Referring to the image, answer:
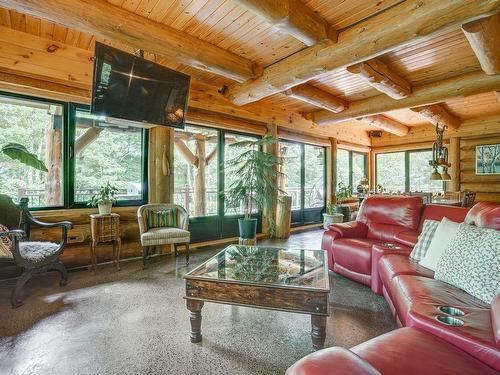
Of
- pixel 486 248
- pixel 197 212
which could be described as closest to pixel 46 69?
pixel 197 212

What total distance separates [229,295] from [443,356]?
115 centimetres

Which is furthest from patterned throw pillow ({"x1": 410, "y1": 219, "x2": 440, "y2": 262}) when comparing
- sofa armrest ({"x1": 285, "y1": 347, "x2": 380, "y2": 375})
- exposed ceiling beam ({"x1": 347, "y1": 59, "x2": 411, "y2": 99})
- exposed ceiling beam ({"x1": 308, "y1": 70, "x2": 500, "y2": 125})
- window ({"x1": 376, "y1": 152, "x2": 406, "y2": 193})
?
window ({"x1": 376, "y1": 152, "x2": 406, "y2": 193})

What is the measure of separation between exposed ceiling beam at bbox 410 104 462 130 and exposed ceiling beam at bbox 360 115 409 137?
93 cm

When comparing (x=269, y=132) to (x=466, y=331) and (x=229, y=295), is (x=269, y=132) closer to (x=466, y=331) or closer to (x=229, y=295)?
(x=229, y=295)

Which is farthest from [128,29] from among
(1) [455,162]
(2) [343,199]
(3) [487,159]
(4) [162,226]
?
(3) [487,159]

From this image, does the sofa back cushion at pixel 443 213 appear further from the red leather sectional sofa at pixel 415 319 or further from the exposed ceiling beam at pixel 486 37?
the exposed ceiling beam at pixel 486 37

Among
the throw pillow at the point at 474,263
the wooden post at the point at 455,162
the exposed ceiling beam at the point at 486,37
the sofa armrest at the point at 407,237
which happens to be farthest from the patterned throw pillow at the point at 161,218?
the wooden post at the point at 455,162

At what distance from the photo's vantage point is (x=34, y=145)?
10.6 ft

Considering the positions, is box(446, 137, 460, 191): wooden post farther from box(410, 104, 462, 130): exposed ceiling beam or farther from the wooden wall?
box(410, 104, 462, 130): exposed ceiling beam

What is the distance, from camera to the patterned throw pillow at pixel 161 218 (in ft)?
12.0

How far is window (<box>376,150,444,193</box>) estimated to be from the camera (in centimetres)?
738

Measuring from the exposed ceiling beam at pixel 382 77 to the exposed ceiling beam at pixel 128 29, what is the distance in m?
1.61

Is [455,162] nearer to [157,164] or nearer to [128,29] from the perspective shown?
[157,164]

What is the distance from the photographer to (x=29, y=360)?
5.39 feet
